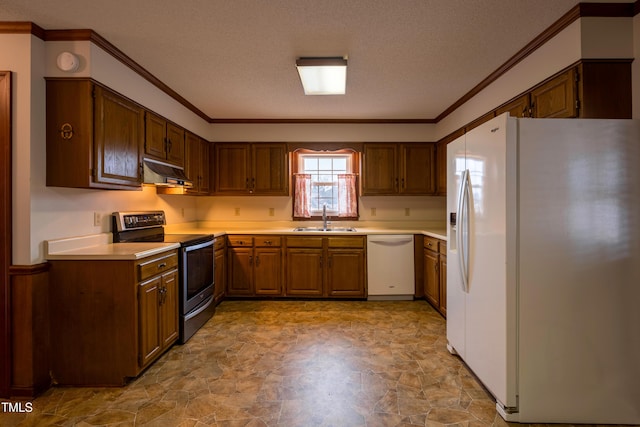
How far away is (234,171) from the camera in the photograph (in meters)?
4.50

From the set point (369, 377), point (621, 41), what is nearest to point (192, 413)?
point (369, 377)

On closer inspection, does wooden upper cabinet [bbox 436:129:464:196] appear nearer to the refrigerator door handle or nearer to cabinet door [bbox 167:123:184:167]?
the refrigerator door handle

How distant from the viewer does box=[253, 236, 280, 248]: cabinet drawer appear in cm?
414

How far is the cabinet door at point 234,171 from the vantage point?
4.49 m

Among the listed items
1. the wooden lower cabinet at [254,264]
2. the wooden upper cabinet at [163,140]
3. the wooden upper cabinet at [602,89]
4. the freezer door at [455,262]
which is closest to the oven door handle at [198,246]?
the wooden lower cabinet at [254,264]

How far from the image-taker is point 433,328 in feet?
10.6

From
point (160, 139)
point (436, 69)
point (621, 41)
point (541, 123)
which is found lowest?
point (541, 123)

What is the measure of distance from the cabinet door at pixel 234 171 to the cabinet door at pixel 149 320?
7.08ft

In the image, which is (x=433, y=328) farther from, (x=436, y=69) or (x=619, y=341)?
(x=436, y=69)

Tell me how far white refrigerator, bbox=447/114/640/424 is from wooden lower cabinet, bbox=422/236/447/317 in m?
1.60

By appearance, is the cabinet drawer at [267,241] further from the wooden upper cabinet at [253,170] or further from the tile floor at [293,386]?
the tile floor at [293,386]

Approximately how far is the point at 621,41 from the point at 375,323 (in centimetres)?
294

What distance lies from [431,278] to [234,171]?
2976mm

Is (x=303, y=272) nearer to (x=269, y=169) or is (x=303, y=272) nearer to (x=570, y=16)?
(x=269, y=169)
